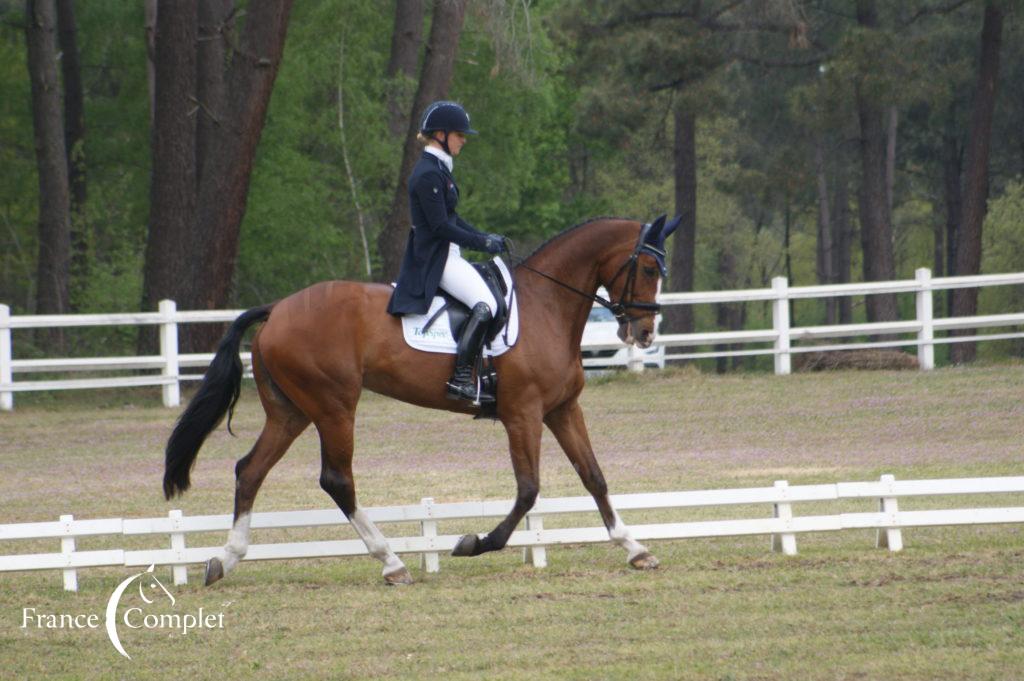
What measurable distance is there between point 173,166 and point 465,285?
46.4 ft

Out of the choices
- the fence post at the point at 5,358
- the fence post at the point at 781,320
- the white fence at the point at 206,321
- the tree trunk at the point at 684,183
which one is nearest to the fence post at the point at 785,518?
the white fence at the point at 206,321

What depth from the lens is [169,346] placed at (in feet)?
63.1

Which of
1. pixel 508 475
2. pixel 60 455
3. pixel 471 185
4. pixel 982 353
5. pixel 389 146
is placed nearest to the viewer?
pixel 508 475

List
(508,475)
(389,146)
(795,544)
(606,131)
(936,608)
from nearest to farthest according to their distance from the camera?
(936,608), (795,544), (508,475), (389,146), (606,131)

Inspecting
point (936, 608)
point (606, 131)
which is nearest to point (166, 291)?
point (606, 131)

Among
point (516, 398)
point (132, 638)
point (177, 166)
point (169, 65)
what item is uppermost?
point (169, 65)

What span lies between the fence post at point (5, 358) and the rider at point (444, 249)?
1118 cm

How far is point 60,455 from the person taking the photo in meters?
15.9

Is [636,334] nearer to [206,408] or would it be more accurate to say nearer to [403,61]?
[206,408]

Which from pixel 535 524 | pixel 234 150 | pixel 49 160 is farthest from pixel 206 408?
pixel 49 160

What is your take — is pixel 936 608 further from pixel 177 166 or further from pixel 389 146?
pixel 389 146

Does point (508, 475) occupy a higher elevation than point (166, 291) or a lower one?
lower

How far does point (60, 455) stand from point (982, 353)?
3079 cm

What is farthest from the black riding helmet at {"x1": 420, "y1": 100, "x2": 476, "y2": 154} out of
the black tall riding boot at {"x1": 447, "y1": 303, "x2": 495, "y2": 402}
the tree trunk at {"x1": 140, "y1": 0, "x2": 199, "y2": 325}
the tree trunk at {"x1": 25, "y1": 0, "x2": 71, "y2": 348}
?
the tree trunk at {"x1": 25, "y1": 0, "x2": 71, "y2": 348}
